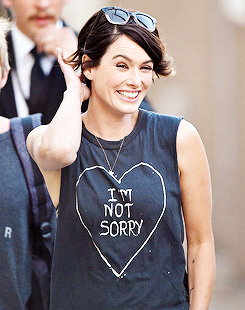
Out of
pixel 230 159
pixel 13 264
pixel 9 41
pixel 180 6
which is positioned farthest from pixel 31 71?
pixel 230 159

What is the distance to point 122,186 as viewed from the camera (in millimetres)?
2938

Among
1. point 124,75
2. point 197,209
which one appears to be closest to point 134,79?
point 124,75

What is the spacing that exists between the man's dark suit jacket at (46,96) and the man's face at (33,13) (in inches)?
4.5

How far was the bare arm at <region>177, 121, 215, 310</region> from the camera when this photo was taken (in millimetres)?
3006

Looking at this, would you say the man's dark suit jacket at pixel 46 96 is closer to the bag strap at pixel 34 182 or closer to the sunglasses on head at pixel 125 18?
the bag strap at pixel 34 182

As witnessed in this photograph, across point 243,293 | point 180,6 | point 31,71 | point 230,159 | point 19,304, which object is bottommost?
point 243,293

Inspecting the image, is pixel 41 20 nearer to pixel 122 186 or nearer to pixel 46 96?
pixel 46 96

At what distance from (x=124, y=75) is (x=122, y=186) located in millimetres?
449

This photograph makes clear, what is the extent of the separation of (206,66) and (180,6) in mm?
567

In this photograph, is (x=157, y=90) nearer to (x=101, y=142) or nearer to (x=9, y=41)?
Result: (x=9, y=41)

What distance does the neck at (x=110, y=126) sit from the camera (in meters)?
3.05

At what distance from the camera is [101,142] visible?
302 cm

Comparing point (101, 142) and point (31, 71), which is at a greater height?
point (31, 71)

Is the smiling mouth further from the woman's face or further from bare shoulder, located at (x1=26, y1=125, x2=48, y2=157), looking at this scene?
bare shoulder, located at (x1=26, y1=125, x2=48, y2=157)
